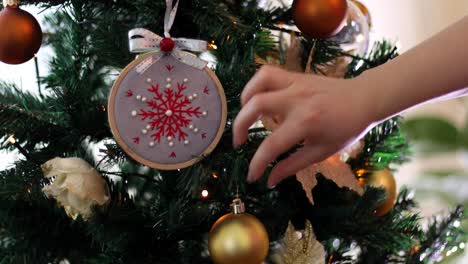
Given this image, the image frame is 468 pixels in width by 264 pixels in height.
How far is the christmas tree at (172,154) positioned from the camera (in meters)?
0.56

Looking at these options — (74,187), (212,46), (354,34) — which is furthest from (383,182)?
(74,187)

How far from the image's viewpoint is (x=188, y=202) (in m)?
0.58

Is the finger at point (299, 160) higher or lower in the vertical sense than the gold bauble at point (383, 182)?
higher

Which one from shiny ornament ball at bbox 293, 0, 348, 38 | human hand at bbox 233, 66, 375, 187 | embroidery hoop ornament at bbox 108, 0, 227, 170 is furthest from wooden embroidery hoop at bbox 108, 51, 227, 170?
human hand at bbox 233, 66, 375, 187

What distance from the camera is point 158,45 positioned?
568 mm

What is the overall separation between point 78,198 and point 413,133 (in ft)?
3.33

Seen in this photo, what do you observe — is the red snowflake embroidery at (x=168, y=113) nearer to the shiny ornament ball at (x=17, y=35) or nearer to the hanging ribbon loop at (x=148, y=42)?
the hanging ribbon loop at (x=148, y=42)

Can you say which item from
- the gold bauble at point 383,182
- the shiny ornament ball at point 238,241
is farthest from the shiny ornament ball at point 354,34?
the shiny ornament ball at point 238,241

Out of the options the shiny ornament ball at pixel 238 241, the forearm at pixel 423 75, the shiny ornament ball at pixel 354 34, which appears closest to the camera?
the forearm at pixel 423 75

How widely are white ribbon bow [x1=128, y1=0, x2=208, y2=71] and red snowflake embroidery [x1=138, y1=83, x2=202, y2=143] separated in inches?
1.0

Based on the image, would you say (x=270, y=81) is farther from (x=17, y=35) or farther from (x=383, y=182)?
(x=383, y=182)

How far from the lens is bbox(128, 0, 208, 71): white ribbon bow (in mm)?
560

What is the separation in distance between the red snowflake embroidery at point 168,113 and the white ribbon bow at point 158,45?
0.03 m

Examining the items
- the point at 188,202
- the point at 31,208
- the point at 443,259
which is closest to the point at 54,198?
the point at 31,208
